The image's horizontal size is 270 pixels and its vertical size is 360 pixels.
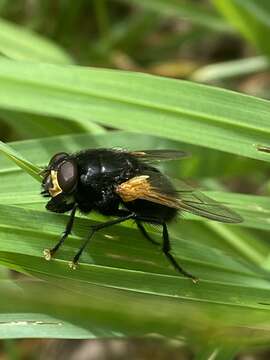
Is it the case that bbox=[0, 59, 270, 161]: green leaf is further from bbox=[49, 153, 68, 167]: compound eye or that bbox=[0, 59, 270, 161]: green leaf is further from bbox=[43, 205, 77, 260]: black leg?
bbox=[43, 205, 77, 260]: black leg

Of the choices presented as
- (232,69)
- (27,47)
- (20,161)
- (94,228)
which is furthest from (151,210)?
(232,69)

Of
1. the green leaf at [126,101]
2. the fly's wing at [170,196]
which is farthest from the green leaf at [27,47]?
the fly's wing at [170,196]

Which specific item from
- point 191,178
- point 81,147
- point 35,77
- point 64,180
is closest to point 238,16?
point 191,178

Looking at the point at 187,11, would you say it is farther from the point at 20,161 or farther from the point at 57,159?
the point at 20,161

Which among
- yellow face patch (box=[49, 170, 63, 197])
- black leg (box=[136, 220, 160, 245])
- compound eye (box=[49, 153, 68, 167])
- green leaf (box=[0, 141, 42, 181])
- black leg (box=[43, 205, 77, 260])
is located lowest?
black leg (box=[136, 220, 160, 245])

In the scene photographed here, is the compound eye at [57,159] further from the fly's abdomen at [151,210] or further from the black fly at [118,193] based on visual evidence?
the fly's abdomen at [151,210]

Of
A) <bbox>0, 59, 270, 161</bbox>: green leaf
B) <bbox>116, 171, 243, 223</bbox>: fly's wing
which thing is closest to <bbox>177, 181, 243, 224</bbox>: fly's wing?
<bbox>116, 171, 243, 223</bbox>: fly's wing
